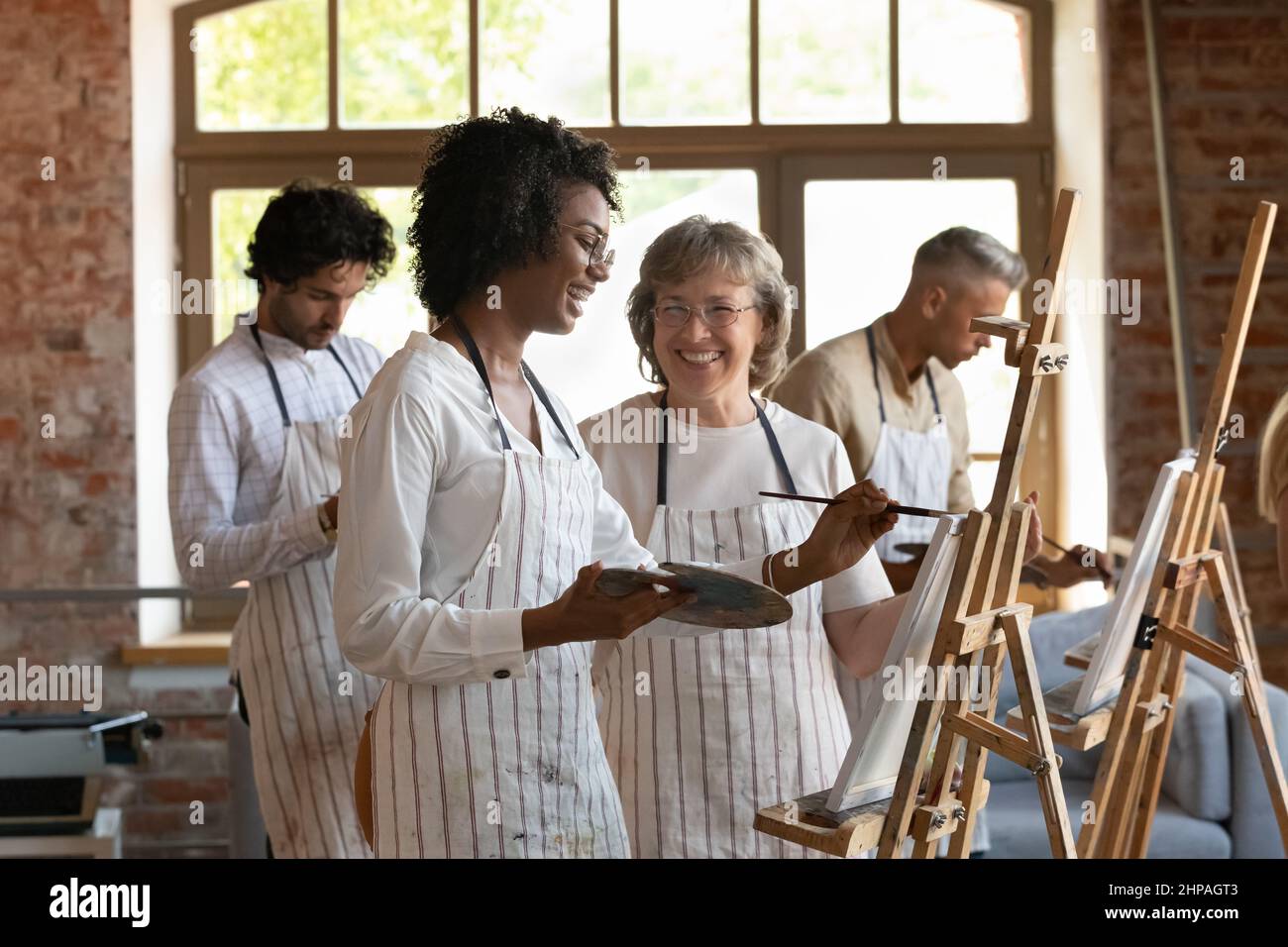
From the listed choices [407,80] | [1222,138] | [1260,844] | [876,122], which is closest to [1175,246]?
[1222,138]

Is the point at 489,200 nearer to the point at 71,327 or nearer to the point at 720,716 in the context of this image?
the point at 720,716

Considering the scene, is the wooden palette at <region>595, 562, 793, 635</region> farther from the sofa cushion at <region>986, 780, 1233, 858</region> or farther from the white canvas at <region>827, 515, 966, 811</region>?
the sofa cushion at <region>986, 780, 1233, 858</region>

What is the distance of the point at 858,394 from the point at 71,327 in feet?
9.86

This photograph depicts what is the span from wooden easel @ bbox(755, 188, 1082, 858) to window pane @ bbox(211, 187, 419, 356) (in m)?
3.42

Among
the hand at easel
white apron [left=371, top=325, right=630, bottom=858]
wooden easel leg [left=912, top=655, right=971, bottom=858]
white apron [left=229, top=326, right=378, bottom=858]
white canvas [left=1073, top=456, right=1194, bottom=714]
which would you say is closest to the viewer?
white apron [left=371, top=325, right=630, bottom=858]

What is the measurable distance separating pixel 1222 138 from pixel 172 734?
388cm

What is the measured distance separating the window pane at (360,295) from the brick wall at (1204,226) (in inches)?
92.0

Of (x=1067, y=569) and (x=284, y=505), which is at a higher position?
(x=284, y=505)

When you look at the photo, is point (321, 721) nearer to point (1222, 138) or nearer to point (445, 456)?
point (445, 456)

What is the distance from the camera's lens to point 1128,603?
2.38 meters

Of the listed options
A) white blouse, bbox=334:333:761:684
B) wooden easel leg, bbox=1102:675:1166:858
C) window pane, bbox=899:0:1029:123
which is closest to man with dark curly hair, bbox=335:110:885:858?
white blouse, bbox=334:333:761:684

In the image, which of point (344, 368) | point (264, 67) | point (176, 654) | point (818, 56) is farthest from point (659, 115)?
point (344, 368)

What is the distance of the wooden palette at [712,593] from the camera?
1.59 meters

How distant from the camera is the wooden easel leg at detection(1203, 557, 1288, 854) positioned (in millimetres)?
2531
